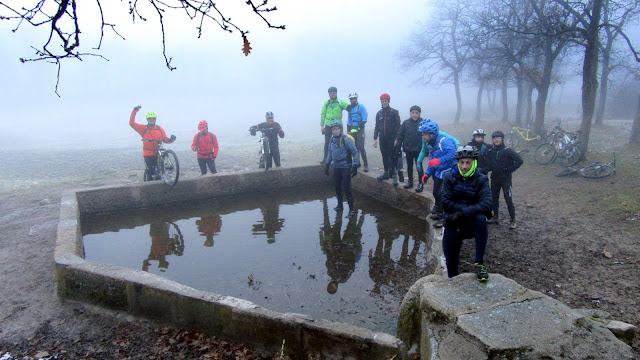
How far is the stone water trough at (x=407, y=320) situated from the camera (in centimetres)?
331

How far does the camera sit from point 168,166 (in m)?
9.67

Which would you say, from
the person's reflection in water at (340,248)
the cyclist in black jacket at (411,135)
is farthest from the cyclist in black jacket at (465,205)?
the cyclist in black jacket at (411,135)

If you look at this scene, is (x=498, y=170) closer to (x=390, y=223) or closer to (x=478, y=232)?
(x=390, y=223)

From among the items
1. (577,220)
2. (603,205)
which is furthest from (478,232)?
(603,205)

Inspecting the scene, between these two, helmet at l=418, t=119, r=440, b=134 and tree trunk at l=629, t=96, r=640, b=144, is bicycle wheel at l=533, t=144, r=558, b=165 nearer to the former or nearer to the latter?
tree trunk at l=629, t=96, r=640, b=144

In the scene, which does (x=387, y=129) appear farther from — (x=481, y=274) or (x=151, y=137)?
(x=481, y=274)

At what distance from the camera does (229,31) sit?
7.94 ft

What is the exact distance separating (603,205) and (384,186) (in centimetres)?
436

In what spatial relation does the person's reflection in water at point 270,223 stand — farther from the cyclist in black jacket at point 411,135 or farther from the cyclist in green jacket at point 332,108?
the cyclist in black jacket at point 411,135

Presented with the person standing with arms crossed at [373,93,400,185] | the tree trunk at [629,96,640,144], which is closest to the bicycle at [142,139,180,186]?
the person standing with arms crossed at [373,93,400,185]

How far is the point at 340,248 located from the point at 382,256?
0.71 metres

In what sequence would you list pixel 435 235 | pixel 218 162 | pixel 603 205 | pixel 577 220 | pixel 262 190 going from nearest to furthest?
1. pixel 435 235
2. pixel 577 220
3. pixel 603 205
4. pixel 262 190
5. pixel 218 162

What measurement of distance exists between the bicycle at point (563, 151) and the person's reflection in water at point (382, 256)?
8.05 meters

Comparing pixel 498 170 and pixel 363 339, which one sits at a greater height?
pixel 498 170
